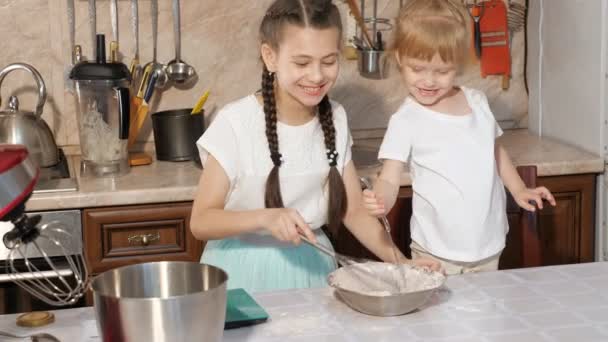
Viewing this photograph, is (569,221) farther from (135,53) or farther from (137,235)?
(135,53)

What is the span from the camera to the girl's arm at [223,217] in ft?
4.97

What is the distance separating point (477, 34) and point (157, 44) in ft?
3.26

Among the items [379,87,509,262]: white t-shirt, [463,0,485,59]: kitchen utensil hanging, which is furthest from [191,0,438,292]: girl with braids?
[463,0,485,59]: kitchen utensil hanging

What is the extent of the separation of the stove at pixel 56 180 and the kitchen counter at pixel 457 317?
2.91ft

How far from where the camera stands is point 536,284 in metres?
1.56

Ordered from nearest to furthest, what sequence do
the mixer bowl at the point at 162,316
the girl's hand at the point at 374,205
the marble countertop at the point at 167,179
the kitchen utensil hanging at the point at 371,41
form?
1. the mixer bowl at the point at 162,316
2. the girl's hand at the point at 374,205
3. the marble countertop at the point at 167,179
4. the kitchen utensil hanging at the point at 371,41

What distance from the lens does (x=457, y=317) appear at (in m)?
1.41

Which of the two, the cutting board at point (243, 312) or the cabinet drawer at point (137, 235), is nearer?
the cutting board at point (243, 312)

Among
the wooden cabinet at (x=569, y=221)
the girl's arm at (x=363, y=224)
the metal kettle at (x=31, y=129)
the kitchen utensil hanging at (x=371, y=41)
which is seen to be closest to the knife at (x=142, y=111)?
the metal kettle at (x=31, y=129)

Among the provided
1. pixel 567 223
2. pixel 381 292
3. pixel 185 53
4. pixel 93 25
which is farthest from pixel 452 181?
pixel 93 25

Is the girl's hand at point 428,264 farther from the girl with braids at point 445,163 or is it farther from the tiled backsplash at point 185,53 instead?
the tiled backsplash at point 185,53

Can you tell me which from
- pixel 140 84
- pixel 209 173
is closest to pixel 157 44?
pixel 140 84

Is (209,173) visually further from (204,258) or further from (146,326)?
(146,326)

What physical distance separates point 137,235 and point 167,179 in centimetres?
17
